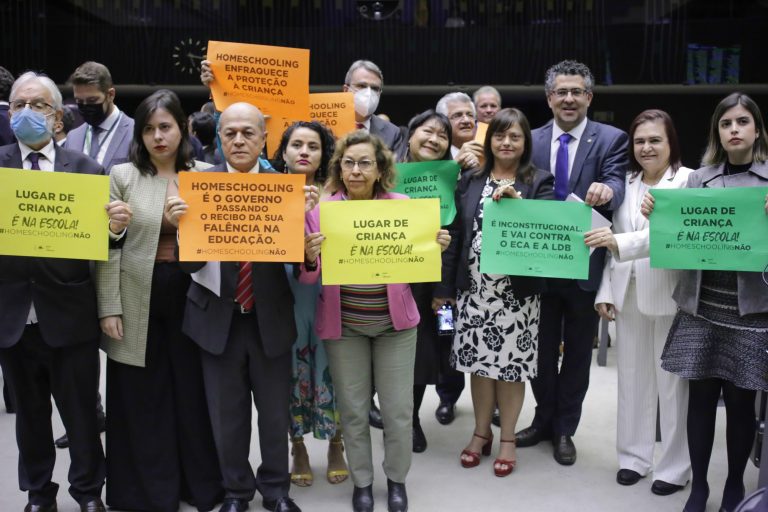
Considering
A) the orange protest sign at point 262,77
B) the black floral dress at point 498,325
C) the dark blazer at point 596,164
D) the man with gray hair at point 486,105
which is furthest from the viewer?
the man with gray hair at point 486,105

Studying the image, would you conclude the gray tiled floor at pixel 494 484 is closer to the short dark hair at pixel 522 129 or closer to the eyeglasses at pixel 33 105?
the short dark hair at pixel 522 129

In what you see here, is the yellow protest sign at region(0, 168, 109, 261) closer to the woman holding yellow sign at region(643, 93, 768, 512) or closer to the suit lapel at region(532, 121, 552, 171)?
the suit lapel at region(532, 121, 552, 171)

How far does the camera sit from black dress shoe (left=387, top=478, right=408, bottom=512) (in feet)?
9.75

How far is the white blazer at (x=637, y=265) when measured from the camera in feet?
9.87

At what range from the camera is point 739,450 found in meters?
2.80

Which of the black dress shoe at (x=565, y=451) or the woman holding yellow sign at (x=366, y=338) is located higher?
the woman holding yellow sign at (x=366, y=338)

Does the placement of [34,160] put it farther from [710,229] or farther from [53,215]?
[710,229]

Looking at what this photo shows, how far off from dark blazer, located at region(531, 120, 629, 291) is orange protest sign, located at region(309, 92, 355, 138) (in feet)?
3.22

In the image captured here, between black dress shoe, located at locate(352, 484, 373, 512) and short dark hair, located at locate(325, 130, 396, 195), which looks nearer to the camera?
short dark hair, located at locate(325, 130, 396, 195)

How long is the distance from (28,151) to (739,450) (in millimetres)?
3001

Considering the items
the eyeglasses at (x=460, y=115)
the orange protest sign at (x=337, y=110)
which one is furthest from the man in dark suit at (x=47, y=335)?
the eyeglasses at (x=460, y=115)

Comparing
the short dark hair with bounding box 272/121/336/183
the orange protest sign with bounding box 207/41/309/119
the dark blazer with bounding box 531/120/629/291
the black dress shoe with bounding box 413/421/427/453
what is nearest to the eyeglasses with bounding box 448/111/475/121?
the dark blazer with bounding box 531/120/629/291

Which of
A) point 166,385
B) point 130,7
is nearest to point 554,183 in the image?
point 166,385

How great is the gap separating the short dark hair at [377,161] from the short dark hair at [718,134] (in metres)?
1.28
